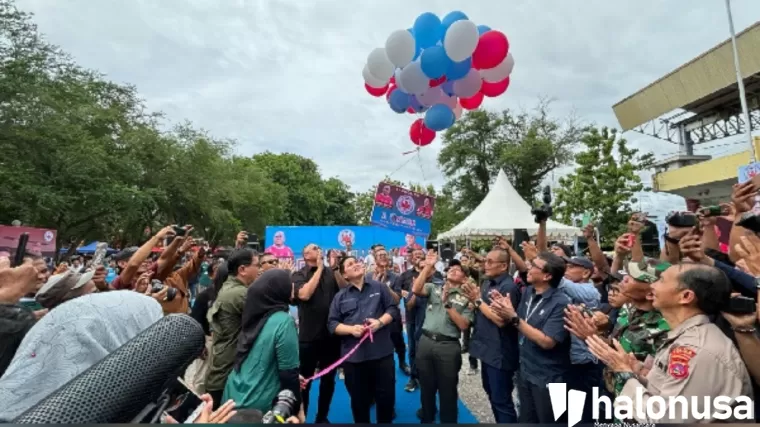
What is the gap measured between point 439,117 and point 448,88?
48cm

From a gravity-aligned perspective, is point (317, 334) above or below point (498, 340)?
below

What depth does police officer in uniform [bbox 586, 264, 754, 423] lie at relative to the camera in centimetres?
168

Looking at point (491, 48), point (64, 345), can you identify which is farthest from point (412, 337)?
point (64, 345)

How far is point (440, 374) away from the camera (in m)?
3.84

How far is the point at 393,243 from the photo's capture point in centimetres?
1213

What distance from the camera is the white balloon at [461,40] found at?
19.5 feet

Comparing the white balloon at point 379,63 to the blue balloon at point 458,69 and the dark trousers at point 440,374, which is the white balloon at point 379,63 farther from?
the dark trousers at point 440,374

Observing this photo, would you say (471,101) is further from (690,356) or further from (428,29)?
(690,356)

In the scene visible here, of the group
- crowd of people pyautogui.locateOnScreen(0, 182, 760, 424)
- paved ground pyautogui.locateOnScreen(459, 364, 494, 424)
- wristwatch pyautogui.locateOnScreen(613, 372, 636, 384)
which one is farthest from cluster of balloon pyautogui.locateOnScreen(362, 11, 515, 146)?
wristwatch pyautogui.locateOnScreen(613, 372, 636, 384)

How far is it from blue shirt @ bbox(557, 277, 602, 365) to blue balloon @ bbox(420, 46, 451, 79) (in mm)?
3730

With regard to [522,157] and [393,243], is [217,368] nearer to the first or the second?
[393,243]

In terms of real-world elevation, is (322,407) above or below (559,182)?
below

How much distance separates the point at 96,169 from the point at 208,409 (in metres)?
16.6

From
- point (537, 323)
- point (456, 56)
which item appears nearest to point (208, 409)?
point (537, 323)
